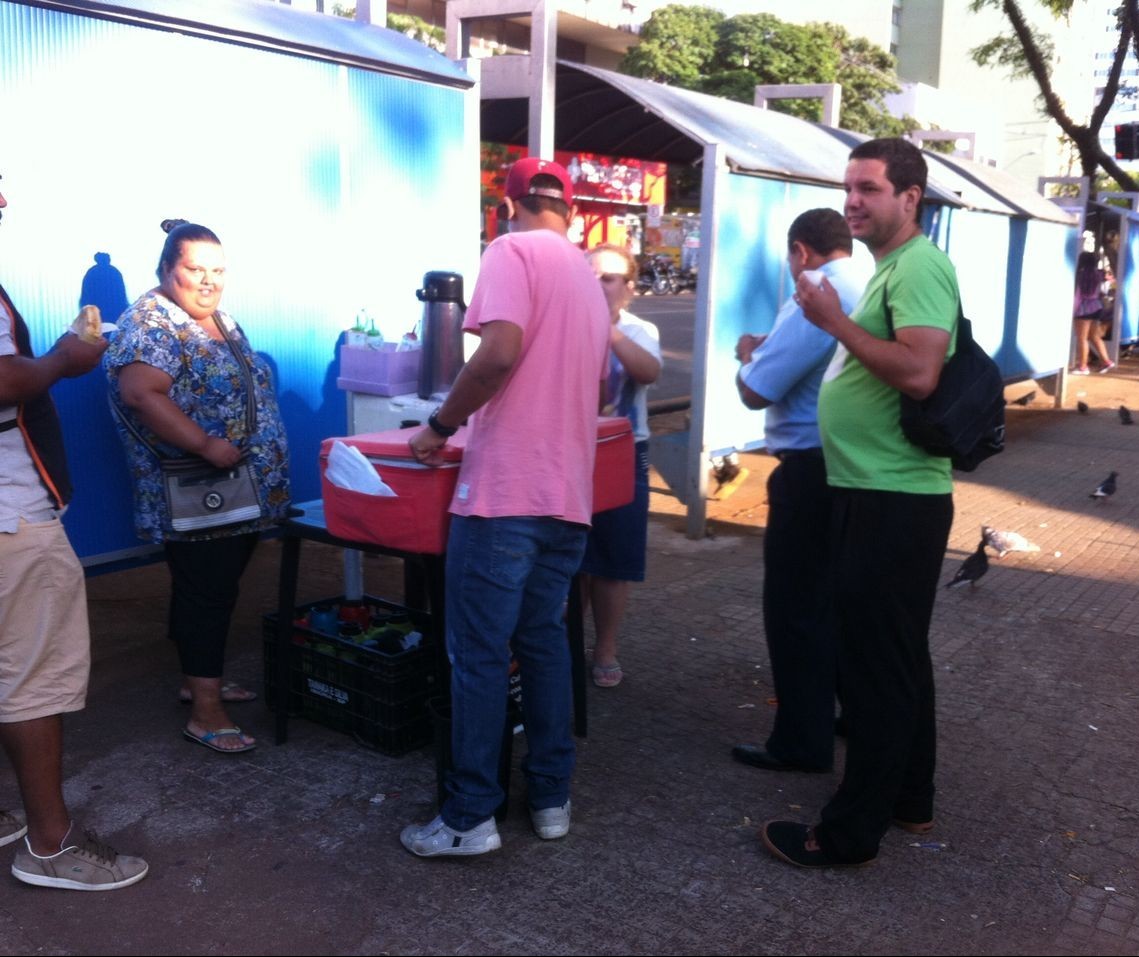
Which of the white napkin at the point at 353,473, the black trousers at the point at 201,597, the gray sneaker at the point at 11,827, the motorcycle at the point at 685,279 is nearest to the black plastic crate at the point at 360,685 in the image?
the black trousers at the point at 201,597

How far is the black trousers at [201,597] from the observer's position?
161 inches

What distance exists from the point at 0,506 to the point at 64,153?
182 centimetres

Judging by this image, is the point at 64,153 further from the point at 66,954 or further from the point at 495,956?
the point at 495,956

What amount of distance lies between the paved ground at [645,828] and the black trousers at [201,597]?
35cm

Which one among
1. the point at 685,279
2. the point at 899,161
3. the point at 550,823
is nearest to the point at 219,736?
the point at 550,823

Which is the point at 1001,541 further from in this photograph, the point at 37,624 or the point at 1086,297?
the point at 1086,297

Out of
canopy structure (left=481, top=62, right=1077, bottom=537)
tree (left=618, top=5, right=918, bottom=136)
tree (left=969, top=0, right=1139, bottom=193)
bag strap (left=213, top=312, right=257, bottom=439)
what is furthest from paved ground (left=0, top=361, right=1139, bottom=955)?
tree (left=618, top=5, right=918, bottom=136)

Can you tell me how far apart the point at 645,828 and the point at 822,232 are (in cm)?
200

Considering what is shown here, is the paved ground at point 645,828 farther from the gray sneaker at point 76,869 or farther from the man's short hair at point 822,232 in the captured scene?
the man's short hair at point 822,232

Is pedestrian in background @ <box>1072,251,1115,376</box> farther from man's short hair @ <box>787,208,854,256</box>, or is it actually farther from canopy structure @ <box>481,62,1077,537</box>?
man's short hair @ <box>787,208,854,256</box>

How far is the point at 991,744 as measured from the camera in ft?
14.4

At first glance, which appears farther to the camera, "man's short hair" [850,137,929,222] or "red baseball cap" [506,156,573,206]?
"red baseball cap" [506,156,573,206]

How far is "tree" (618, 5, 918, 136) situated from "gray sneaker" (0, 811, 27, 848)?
1578 inches

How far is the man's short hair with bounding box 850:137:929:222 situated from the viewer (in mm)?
3211
